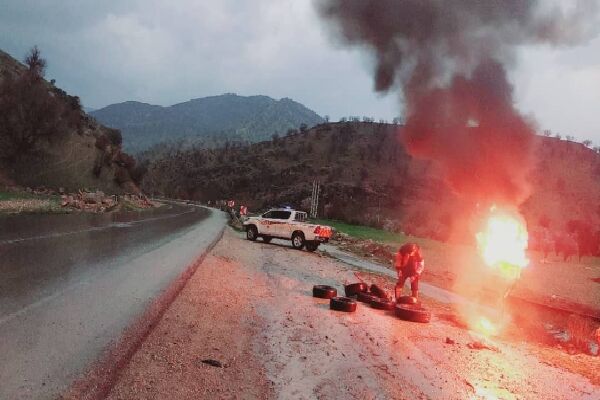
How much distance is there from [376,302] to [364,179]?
100 metres

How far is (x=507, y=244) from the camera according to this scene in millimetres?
14422

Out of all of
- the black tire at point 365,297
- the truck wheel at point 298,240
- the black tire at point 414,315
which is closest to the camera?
the black tire at point 414,315

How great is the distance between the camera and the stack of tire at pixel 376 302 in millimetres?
11227

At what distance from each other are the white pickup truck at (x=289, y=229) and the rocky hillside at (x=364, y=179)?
2996 centimetres

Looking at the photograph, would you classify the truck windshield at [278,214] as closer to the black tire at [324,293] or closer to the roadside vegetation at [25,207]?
the black tire at [324,293]

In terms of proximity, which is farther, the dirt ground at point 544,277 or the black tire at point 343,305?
the dirt ground at point 544,277

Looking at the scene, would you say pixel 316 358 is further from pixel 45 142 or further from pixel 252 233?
pixel 45 142

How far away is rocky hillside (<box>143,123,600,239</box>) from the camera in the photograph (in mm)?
83312

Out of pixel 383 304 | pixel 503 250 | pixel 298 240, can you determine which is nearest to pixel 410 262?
pixel 383 304

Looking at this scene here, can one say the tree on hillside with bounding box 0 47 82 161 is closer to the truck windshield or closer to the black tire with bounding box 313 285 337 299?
the truck windshield

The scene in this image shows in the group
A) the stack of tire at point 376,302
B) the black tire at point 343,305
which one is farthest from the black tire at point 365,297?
the black tire at point 343,305

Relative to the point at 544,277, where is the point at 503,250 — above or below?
above

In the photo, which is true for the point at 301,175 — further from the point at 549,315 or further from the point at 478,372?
the point at 478,372

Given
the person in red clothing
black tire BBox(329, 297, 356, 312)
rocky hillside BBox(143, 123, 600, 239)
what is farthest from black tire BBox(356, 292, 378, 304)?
rocky hillside BBox(143, 123, 600, 239)
